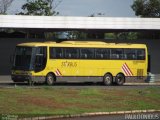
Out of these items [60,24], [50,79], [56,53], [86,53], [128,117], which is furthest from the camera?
[60,24]

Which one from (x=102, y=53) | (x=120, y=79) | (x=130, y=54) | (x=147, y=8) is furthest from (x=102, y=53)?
(x=147, y=8)

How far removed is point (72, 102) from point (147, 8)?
2391 inches

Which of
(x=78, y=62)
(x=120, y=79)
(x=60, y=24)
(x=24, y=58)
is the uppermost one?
(x=60, y=24)

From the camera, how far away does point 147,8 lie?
82625mm

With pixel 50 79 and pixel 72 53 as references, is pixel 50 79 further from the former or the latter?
pixel 72 53

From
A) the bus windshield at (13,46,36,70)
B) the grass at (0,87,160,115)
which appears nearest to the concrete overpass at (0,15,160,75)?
the bus windshield at (13,46,36,70)

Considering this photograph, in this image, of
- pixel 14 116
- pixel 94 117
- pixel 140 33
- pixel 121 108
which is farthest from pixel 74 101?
pixel 140 33

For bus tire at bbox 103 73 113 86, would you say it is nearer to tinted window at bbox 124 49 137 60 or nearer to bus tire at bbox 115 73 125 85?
bus tire at bbox 115 73 125 85

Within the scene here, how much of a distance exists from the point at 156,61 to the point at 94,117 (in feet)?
114

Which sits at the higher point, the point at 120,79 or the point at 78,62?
the point at 78,62

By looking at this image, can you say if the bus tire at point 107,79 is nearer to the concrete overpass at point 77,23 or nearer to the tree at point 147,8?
the concrete overpass at point 77,23

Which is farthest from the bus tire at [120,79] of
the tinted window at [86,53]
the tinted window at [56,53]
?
the tinted window at [56,53]

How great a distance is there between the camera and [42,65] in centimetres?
3884

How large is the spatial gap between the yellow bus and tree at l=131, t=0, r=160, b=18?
40080mm
